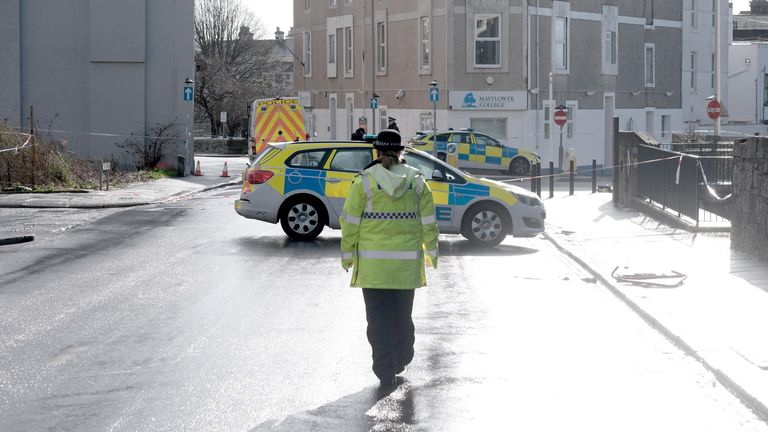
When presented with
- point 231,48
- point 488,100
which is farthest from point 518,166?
point 231,48

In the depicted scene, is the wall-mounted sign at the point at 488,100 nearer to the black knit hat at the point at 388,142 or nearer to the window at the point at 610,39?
the window at the point at 610,39

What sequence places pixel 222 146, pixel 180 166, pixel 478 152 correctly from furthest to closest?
pixel 222 146 → pixel 478 152 → pixel 180 166

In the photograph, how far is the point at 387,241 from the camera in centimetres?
844

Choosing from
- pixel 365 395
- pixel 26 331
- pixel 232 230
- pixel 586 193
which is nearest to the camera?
pixel 365 395

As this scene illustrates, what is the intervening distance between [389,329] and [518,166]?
108ft

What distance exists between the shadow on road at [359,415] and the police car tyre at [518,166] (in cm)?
3281

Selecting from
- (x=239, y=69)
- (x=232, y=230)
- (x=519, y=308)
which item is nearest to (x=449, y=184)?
(x=232, y=230)

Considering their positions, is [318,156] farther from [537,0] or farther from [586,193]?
[537,0]

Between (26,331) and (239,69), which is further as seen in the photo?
(239,69)

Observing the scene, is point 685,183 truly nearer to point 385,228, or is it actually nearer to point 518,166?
point 385,228

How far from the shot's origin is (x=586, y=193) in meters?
30.9

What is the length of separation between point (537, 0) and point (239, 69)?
3864cm

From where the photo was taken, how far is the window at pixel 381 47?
52531 mm

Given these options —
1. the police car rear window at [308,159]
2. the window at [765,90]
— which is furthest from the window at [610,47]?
the police car rear window at [308,159]
